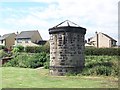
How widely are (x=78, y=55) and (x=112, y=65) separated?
9.66 ft

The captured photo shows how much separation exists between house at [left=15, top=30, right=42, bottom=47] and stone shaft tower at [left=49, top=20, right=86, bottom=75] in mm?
64738

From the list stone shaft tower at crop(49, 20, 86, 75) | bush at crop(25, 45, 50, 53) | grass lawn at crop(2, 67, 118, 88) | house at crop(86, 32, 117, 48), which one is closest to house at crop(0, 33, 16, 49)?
house at crop(86, 32, 117, 48)

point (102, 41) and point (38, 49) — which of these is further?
point (102, 41)

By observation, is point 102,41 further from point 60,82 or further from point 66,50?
point 60,82

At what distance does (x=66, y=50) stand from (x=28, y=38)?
221ft

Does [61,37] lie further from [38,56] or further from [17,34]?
[17,34]

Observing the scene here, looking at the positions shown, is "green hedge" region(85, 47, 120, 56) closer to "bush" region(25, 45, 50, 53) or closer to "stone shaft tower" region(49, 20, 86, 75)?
"bush" region(25, 45, 50, 53)

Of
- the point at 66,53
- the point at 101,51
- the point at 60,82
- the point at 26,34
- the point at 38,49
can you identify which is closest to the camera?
the point at 60,82

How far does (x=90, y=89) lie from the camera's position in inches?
615

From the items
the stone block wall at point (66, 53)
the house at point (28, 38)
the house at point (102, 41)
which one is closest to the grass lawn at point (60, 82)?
the stone block wall at point (66, 53)

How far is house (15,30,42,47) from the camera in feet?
296

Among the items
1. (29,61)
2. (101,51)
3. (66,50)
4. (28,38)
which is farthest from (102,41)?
(66,50)

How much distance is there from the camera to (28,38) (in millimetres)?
90438

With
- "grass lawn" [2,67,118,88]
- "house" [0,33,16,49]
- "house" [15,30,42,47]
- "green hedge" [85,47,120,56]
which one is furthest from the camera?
"house" [0,33,16,49]
